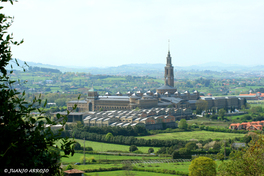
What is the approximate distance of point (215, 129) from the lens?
192ft

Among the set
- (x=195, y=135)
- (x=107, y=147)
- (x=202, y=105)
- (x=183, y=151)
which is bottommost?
(x=107, y=147)

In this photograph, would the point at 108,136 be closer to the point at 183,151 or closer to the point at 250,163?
the point at 183,151

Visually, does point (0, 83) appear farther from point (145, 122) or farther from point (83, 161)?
point (145, 122)

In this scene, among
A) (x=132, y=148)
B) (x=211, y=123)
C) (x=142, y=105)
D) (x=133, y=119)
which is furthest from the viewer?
(x=142, y=105)

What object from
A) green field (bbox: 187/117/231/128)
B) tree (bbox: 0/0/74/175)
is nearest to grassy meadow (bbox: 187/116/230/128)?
green field (bbox: 187/117/231/128)

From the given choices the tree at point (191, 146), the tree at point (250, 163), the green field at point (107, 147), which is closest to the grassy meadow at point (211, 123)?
the tree at point (191, 146)

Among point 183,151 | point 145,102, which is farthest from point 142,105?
point 183,151

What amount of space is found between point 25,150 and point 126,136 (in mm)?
44837

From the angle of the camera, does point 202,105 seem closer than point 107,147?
No

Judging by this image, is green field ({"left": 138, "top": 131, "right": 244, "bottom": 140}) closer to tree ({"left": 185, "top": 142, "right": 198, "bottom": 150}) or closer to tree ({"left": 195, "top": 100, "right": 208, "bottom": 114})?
tree ({"left": 185, "top": 142, "right": 198, "bottom": 150})

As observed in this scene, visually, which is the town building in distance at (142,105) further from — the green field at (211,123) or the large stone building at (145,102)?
the green field at (211,123)

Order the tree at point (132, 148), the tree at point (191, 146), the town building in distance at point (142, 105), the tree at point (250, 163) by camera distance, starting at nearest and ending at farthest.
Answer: the tree at point (250, 163) < the tree at point (191, 146) < the tree at point (132, 148) < the town building in distance at point (142, 105)

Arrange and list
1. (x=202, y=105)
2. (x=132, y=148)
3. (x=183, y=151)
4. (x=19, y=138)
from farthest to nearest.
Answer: (x=202, y=105) < (x=132, y=148) < (x=183, y=151) < (x=19, y=138)

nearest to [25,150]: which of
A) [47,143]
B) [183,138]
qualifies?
[47,143]
